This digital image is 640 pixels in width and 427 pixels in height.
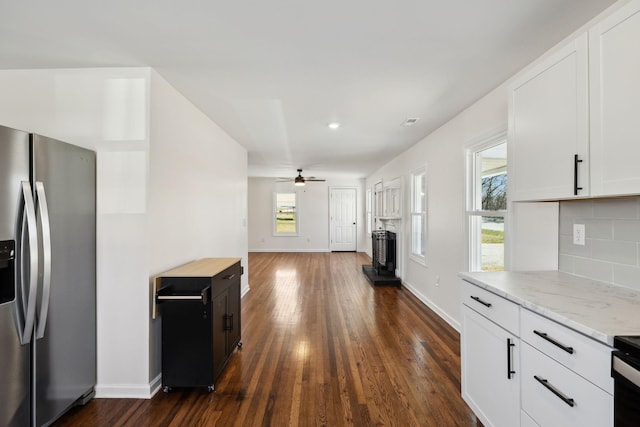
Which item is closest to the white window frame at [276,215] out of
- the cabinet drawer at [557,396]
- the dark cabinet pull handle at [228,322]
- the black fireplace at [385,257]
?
the black fireplace at [385,257]

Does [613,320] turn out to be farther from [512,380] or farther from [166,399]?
[166,399]

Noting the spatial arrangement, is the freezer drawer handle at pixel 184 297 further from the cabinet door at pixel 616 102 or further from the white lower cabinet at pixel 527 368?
the cabinet door at pixel 616 102

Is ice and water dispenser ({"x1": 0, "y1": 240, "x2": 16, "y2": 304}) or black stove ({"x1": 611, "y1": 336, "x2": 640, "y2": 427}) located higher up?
ice and water dispenser ({"x1": 0, "y1": 240, "x2": 16, "y2": 304})

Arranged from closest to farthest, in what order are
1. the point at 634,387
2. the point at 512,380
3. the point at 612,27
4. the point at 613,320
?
the point at 634,387, the point at 613,320, the point at 612,27, the point at 512,380

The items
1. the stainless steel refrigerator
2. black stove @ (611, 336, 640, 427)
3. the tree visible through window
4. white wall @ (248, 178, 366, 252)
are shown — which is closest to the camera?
black stove @ (611, 336, 640, 427)

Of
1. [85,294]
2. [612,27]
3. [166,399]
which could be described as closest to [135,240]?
[85,294]

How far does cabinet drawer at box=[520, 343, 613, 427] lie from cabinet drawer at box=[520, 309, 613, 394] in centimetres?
3

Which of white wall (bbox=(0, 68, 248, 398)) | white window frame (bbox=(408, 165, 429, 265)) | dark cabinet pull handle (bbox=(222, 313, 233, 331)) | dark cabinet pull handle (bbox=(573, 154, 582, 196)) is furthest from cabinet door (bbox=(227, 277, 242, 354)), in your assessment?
white window frame (bbox=(408, 165, 429, 265))

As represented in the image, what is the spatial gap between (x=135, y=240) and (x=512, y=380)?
252cm

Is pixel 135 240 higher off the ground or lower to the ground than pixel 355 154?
lower

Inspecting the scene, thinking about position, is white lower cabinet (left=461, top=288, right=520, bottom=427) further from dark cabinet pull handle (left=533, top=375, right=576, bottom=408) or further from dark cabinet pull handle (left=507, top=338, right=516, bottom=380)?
dark cabinet pull handle (left=533, top=375, right=576, bottom=408)

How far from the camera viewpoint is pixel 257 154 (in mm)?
5586

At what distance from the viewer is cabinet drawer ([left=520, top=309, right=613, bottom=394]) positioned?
1.02m

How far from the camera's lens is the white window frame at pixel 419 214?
4.40 meters
